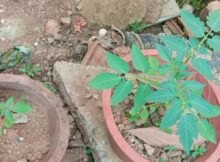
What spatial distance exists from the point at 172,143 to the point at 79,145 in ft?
1.91

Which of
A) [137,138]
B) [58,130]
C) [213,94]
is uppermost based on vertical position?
[213,94]

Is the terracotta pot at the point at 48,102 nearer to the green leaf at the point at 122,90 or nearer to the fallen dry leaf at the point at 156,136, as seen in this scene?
the fallen dry leaf at the point at 156,136

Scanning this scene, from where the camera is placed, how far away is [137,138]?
7.64 feet

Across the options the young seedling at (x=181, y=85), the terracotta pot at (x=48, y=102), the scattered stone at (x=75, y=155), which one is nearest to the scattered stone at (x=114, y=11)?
the terracotta pot at (x=48, y=102)

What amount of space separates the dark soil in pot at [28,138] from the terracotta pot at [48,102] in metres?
0.03

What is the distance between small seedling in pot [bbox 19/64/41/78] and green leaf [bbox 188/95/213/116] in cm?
125

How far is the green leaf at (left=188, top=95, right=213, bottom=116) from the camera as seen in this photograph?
5.66 feet

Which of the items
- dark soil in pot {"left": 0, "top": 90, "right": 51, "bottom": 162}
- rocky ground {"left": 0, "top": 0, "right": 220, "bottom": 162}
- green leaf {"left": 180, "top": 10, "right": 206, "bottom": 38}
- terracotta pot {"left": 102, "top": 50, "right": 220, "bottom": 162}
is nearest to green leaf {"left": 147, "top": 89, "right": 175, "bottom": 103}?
green leaf {"left": 180, "top": 10, "right": 206, "bottom": 38}

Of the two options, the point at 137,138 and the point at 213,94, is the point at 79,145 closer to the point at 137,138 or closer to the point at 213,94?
the point at 137,138

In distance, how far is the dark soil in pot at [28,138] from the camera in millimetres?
2395

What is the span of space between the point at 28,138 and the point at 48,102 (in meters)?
0.22

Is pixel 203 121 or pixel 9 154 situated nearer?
pixel 203 121

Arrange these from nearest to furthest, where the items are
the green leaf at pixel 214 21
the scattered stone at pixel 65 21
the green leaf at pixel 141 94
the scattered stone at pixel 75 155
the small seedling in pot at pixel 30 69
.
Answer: the green leaf at pixel 214 21 → the green leaf at pixel 141 94 → the scattered stone at pixel 75 155 → the small seedling in pot at pixel 30 69 → the scattered stone at pixel 65 21

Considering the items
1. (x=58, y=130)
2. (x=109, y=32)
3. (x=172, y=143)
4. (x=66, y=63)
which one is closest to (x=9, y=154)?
(x=58, y=130)
